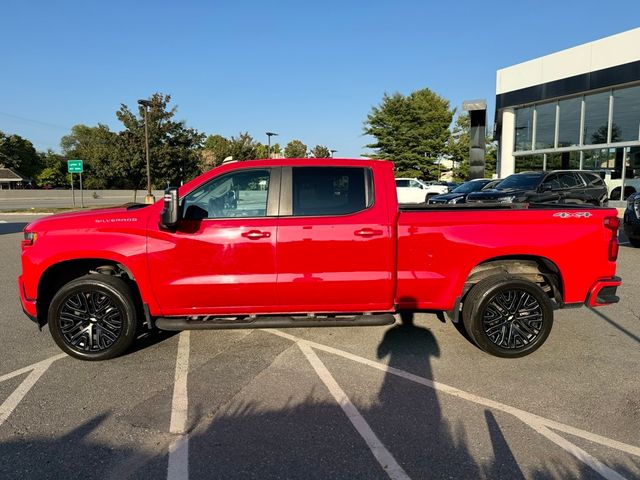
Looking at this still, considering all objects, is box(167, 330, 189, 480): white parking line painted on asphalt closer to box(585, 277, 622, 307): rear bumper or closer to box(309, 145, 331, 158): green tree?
box(585, 277, 622, 307): rear bumper

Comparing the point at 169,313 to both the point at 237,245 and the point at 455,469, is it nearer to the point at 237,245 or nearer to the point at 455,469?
the point at 237,245

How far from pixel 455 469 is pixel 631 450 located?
117cm

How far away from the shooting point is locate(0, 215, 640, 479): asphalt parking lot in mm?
2777

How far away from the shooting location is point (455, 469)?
8.90ft

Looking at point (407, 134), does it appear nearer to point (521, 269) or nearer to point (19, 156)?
point (521, 269)

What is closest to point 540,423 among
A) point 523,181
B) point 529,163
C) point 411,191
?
point 523,181

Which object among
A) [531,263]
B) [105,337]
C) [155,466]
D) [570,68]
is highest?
[570,68]

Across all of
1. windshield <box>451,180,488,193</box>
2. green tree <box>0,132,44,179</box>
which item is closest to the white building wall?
windshield <box>451,180,488,193</box>

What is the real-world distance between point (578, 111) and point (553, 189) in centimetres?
1183

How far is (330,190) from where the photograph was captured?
4367 millimetres

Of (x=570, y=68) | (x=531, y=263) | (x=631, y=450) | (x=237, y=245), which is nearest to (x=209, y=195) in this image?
(x=237, y=245)

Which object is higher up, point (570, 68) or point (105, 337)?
point (570, 68)

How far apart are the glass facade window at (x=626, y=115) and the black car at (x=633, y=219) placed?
12377 mm

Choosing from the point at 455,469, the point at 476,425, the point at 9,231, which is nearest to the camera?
the point at 455,469
